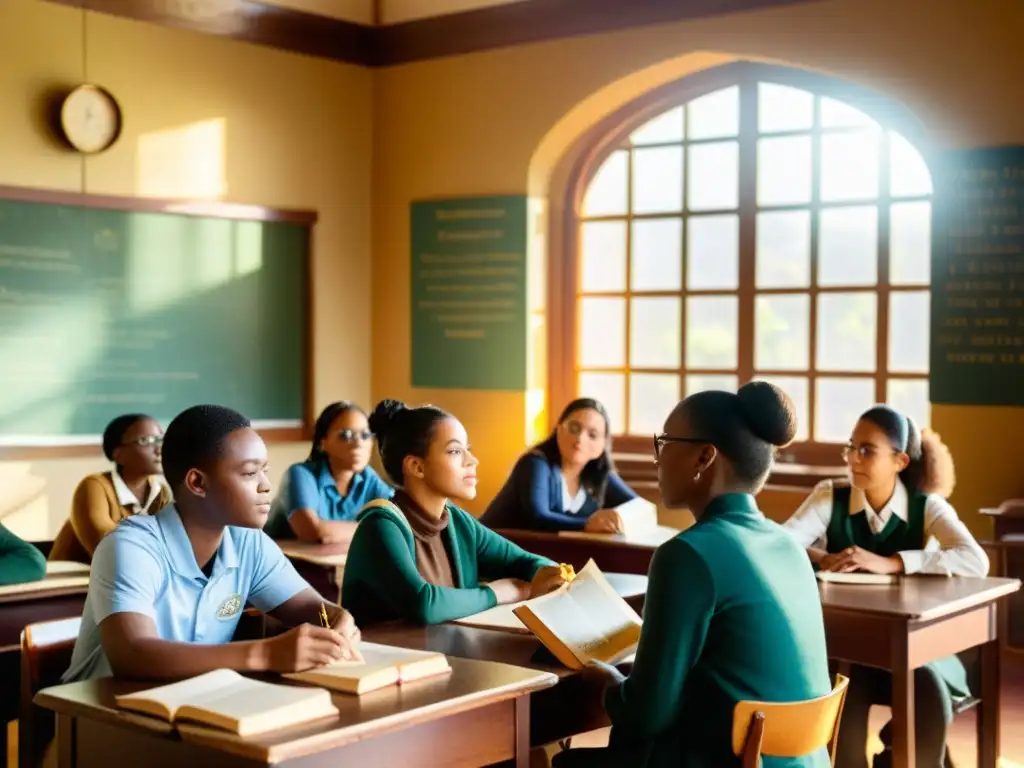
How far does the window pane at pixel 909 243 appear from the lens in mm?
6004

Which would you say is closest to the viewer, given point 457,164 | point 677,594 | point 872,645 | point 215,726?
point 215,726

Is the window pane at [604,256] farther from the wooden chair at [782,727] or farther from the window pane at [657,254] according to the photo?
the wooden chair at [782,727]

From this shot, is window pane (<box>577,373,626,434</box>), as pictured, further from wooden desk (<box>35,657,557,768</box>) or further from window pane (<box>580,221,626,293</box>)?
wooden desk (<box>35,657,557,768</box>)

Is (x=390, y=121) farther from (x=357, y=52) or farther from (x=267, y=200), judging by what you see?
(x=267, y=200)

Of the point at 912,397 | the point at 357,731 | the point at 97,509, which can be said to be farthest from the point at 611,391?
the point at 357,731

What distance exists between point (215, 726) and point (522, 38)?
5359 mm

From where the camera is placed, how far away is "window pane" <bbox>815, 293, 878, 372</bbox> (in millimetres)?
6152

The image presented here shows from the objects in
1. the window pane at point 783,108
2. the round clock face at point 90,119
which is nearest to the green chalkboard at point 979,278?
the window pane at point 783,108

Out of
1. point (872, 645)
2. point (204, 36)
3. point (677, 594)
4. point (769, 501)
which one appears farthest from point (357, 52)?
point (677, 594)

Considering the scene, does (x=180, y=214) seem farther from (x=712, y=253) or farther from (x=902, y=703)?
(x=902, y=703)

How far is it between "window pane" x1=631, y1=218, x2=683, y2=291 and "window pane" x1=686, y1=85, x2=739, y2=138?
43cm

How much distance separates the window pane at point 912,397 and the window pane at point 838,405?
0.10m

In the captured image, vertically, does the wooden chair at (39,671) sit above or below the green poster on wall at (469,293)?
below

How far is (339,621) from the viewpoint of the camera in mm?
2613
